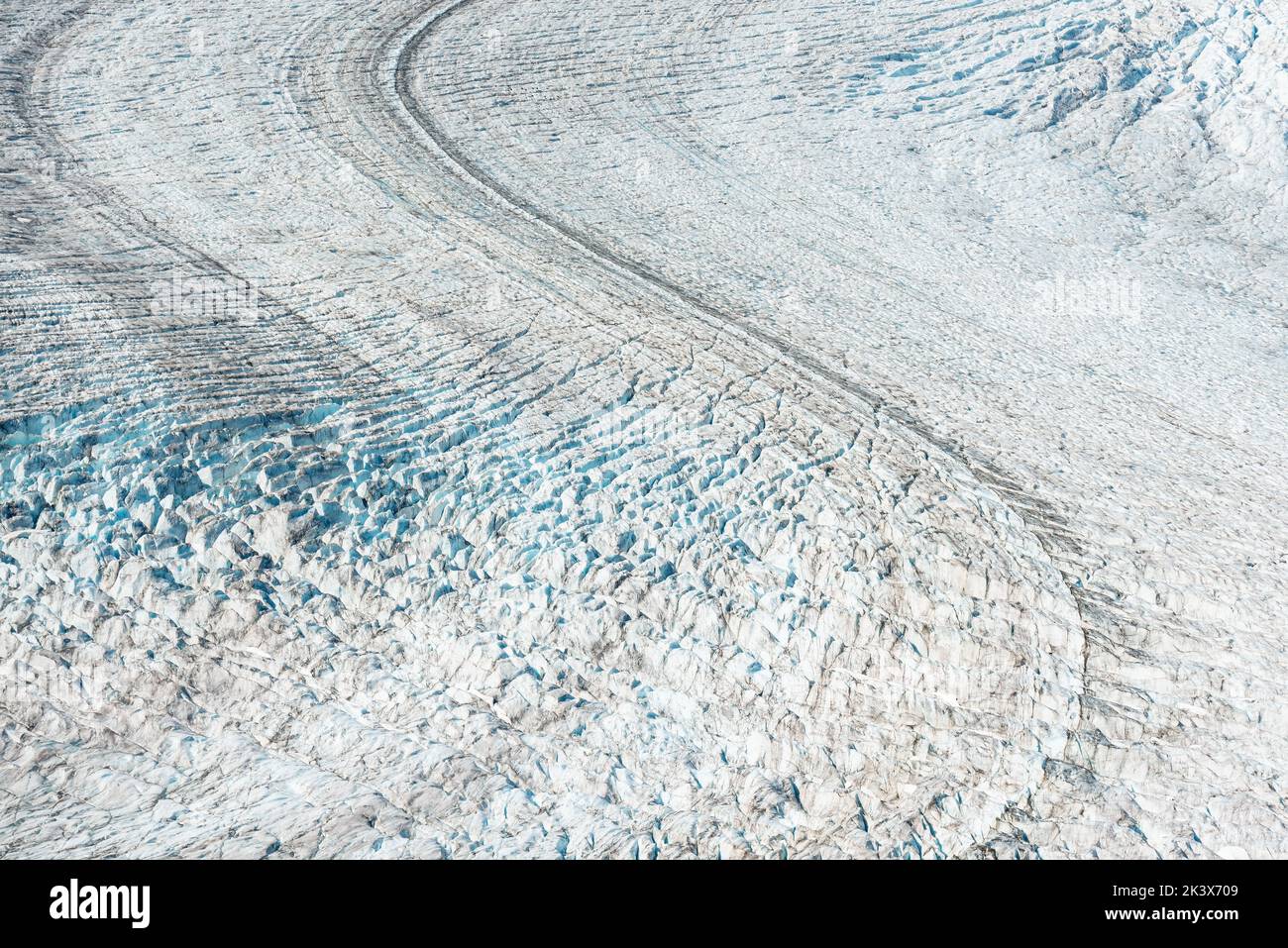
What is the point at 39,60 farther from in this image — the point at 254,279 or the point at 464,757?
the point at 464,757

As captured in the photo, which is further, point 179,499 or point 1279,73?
point 1279,73

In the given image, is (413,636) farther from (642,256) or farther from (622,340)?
(642,256)

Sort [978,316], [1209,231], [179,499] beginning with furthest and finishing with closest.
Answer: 1. [1209,231]
2. [978,316]
3. [179,499]

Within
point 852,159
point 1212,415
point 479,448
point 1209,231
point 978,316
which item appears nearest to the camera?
point 479,448

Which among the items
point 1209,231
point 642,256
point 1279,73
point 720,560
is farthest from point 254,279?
point 1279,73

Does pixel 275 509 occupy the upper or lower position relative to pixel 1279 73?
lower

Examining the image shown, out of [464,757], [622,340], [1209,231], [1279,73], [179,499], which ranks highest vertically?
[1279,73]
